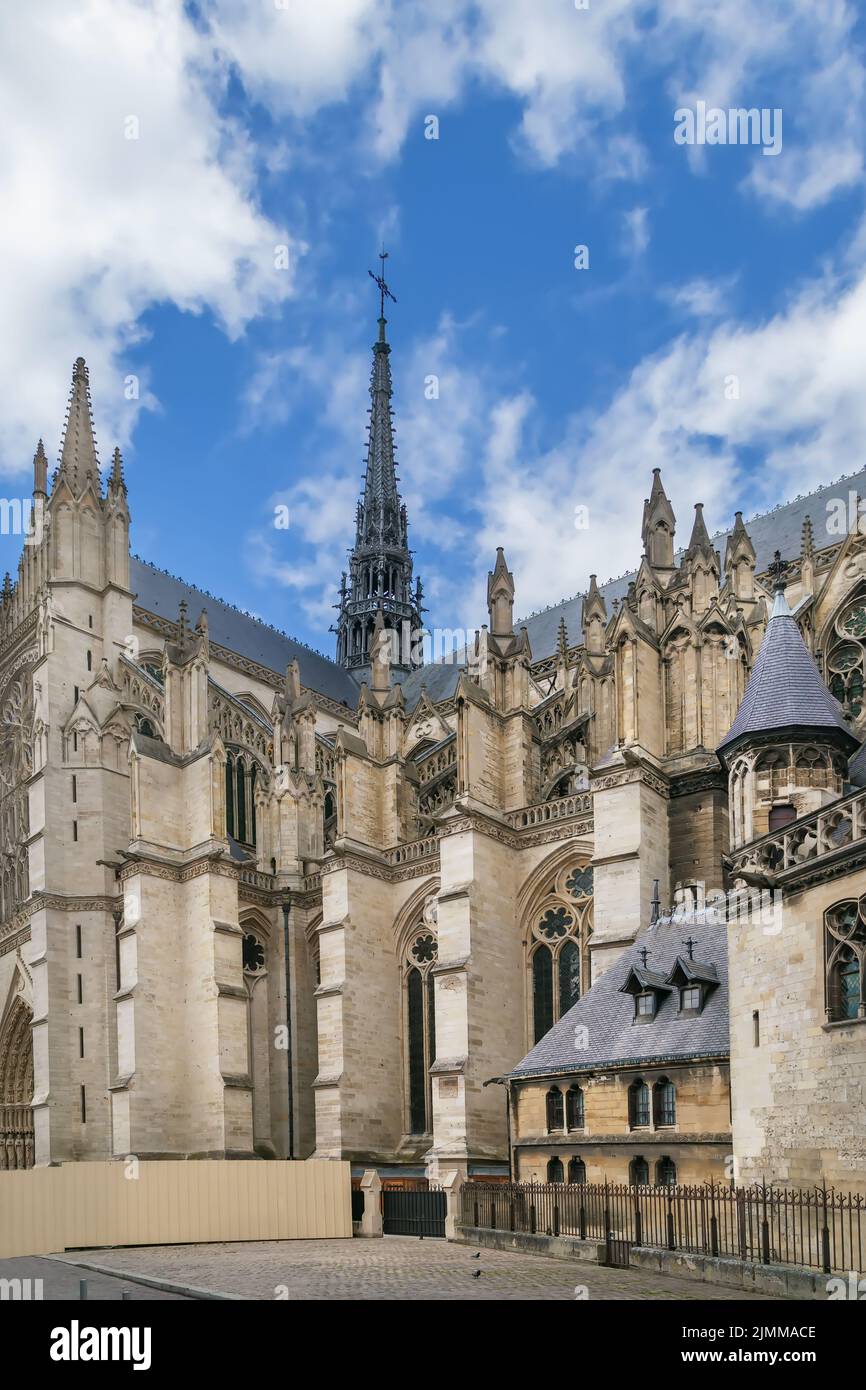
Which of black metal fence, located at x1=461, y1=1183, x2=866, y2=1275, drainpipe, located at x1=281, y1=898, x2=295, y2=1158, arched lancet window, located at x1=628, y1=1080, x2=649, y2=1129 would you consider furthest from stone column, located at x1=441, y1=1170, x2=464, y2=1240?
drainpipe, located at x1=281, y1=898, x2=295, y2=1158

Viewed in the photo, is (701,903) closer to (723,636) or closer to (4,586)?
(723,636)

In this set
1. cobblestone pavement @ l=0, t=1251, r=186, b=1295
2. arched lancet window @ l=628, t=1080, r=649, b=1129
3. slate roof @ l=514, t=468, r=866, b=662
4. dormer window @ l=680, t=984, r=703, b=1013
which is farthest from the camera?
slate roof @ l=514, t=468, r=866, b=662

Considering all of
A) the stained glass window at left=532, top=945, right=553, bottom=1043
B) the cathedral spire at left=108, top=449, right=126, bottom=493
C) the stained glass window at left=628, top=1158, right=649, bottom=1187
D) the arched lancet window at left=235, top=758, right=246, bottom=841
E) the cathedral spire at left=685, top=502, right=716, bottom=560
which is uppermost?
the cathedral spire at left=108, top=449, right=126, bottom=493

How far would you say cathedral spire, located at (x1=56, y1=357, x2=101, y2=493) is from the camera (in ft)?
140

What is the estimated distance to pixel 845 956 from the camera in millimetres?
15953

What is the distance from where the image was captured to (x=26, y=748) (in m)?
42.3

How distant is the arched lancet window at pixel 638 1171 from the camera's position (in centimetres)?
2148

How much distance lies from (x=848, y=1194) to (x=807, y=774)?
7.90 meters

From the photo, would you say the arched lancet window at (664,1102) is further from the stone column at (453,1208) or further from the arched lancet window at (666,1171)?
the stone column at (453,1208)

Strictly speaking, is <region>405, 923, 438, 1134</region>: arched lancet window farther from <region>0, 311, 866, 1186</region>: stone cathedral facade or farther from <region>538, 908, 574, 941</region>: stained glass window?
<region>538, 908, 574, 941</region>: stained glass window

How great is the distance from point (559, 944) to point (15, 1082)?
63.2 feet

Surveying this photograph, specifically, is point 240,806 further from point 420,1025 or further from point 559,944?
point 559,944

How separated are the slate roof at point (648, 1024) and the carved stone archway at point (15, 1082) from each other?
20.7 m
